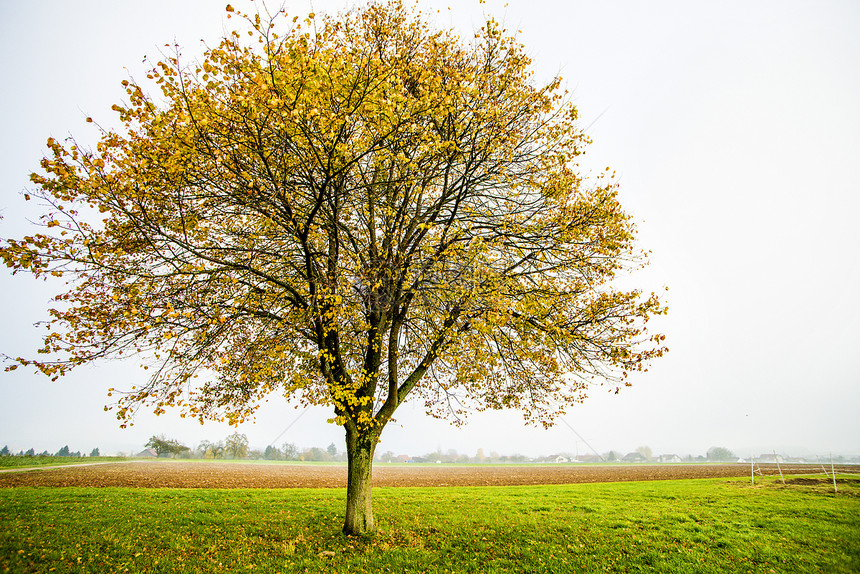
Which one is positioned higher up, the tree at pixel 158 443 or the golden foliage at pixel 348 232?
the golden foliage at pixel 348 232

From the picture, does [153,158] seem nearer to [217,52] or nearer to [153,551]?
[217,52]

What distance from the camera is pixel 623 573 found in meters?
9.00

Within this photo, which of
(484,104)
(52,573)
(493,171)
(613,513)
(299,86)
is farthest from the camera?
(613,513)

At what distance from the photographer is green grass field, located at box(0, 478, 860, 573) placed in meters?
8.82

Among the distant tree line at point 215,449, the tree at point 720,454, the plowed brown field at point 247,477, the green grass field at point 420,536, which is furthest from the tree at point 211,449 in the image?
the tree at point 720,454

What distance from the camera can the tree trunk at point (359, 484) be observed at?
10844 millimetres

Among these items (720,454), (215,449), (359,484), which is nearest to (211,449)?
(215,449)

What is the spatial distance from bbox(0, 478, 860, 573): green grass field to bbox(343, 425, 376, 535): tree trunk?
41cm

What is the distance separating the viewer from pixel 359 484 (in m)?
11.1

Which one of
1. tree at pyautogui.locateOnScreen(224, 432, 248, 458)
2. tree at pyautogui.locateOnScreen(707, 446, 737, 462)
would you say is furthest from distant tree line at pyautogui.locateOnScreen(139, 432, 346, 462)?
tree at pyautogui.locateOnScreen(707, 446, 737, 462)

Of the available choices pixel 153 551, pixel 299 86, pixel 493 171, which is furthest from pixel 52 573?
pixel 493 171

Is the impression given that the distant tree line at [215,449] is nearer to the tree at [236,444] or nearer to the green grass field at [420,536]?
the tree at [236,444]

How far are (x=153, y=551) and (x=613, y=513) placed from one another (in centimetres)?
1604

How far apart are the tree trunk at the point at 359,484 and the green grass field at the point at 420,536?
1.35 ft
